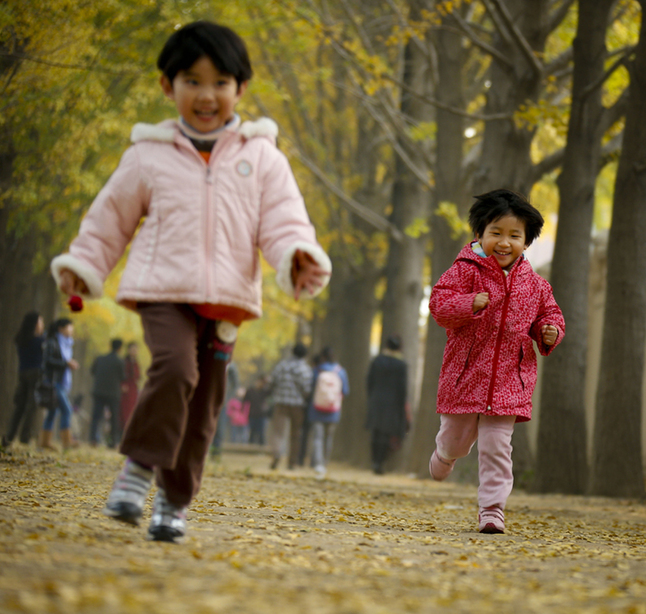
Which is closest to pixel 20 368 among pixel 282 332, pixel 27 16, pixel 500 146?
pixel 27 16

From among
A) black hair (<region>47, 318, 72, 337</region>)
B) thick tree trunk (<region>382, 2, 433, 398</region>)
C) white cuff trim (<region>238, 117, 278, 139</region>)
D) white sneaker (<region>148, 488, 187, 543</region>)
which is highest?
thick tree trunk (<region>382, 2, 433, 398</region>)

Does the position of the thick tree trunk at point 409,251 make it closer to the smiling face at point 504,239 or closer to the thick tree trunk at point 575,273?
the thick tree trunk at point 575,273

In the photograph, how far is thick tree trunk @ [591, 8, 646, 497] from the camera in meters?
10.2

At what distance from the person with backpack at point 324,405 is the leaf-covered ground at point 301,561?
790cm

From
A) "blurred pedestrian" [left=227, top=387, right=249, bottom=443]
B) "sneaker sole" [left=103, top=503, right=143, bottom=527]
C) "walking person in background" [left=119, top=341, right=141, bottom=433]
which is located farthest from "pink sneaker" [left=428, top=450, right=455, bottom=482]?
"blurred pedestrian" [left=227, top=387, right=249, bottom=443]

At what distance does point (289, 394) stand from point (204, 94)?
11.2 metres

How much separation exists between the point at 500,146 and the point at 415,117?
5634 millimetres

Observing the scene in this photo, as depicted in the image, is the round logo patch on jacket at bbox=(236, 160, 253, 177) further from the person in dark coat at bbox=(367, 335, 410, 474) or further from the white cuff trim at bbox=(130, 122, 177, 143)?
the person in dark coat at bbox=(367, 335, 410, 474)

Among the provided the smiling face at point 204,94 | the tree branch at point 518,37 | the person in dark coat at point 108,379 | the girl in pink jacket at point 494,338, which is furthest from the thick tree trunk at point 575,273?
the person in dark coat at point 108,379

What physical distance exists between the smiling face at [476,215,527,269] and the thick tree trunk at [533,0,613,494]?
576 cm

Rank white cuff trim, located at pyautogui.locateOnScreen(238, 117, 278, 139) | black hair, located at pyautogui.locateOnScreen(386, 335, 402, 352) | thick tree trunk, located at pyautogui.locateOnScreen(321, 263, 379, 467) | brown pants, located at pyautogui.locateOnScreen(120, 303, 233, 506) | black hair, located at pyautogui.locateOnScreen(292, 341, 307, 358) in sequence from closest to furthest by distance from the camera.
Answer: brown pants, located at pyautogui.locateOnScreen(120, 303, 233, 506), white cuff trim, located at pyautogui.locateOnScreen(238, 117, 278, 139), black hair, located at pyautogui.locateOnScreen(292, 341, 307, 358), black hair, located at pyautogui.locateOnScreen(386, 335, 402, 352), thick tree trunk, located at pyautogui.locateOnScreen(321, 263, 379, 467)

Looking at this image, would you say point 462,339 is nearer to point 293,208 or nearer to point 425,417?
point 293,208

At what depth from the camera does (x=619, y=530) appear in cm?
657

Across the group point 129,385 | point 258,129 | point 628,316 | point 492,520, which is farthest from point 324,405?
point 258,129
